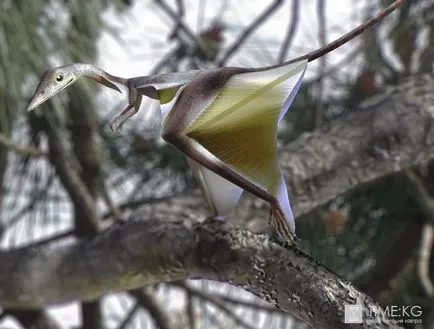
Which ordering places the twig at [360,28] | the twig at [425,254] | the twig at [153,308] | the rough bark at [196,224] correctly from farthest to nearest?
the twig at [153,308]
the twig at [425,254]
the rough bark at [196,224]
the twig at [360,28]

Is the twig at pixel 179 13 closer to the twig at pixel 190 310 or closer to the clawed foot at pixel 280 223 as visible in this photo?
the twig at pixel 190 310

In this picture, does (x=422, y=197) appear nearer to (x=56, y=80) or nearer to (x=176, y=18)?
(x=176, y=18)

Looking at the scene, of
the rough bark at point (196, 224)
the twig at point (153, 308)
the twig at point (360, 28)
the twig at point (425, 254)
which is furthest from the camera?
the twig at point (153, 308)

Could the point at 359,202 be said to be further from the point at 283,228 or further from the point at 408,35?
the point at 283,228

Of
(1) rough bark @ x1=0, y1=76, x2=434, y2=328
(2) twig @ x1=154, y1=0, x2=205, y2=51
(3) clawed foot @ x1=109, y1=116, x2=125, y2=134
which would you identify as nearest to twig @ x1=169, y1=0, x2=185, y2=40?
(2) twig @ x1=154, y1=0, x2=205, y2=51

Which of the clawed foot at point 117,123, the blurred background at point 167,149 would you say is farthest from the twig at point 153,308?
the clawed foot at point 117,123

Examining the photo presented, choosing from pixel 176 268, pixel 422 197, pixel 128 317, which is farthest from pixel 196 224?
pixel 128 317

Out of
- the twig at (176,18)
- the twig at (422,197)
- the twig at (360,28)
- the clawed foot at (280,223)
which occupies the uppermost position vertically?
the twig at (176,18)

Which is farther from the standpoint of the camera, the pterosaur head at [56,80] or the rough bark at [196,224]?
the rough bark at [196,224]

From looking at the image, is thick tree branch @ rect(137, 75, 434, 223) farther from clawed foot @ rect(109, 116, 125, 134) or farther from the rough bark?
clawed foot @ rect(109, 116, 125, 134)

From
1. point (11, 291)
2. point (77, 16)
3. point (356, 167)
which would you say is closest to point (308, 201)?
point (356, 167)
